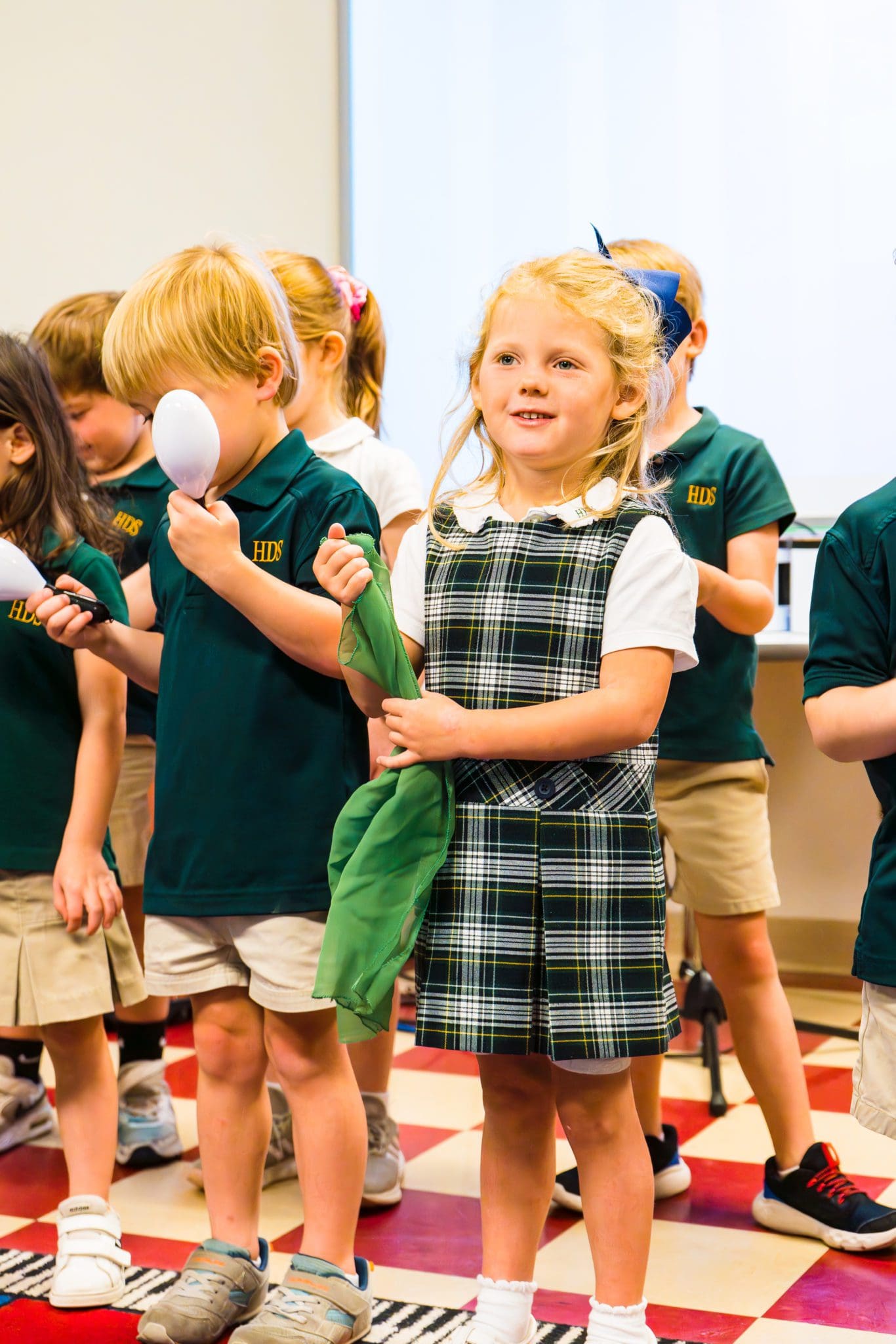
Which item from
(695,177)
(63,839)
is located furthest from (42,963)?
(695,177)

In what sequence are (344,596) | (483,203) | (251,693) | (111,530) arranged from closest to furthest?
(344,596) → (251,693) → (111,530) → (483,203)

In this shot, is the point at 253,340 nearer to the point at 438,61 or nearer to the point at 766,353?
the point at 766,353

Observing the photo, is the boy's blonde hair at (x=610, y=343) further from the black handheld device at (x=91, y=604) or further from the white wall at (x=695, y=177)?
the white wall at (x=695, y=177)

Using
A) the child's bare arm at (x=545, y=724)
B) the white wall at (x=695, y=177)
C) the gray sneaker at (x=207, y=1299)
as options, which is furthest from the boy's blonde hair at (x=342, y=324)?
the white wall at (x=695, y=177)

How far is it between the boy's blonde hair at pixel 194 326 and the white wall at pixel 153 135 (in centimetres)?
202

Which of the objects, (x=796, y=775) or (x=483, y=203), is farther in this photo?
(x=483, y=203)

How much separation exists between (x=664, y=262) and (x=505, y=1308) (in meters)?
1.14

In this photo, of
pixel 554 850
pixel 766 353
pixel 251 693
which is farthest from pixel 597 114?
pixel 554 850

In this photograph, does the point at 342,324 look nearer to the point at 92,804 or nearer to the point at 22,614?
the point at 22,614

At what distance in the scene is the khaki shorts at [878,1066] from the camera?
1.09 m

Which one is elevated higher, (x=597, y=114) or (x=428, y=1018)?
(x=597, y=114)

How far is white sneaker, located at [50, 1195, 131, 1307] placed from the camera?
141 centimetres

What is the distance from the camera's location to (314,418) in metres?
1.76

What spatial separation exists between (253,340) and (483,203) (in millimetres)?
1950
